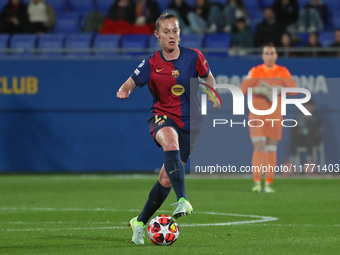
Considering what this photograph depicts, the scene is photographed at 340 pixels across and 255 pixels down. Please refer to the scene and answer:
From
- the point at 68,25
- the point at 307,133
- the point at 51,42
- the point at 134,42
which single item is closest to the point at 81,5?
the point at 68,25

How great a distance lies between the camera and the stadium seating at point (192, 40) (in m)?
16.1

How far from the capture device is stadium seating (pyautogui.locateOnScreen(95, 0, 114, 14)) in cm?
1838

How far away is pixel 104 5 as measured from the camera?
727 inches

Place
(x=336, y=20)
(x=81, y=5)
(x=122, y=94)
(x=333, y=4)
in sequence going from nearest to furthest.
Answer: (x=122, y=94) < (x=336, y=20) < (x=333, y=4) < (x=81, y=5)

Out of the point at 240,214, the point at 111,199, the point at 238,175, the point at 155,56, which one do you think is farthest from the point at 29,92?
the point at 155,56

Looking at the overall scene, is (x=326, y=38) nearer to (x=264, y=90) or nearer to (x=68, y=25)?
(x=264, y=90)

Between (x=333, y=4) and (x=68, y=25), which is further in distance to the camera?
(x=68, y=25)

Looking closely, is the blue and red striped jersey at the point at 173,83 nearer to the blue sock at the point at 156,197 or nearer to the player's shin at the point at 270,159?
the blue sock at the point at 156,197

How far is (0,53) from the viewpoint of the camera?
53.8 ft

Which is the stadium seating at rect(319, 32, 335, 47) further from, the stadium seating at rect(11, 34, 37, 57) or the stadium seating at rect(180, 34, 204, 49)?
the stadium seating at rect(11, 34, 37, 57)

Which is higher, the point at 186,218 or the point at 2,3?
the point at 2,3

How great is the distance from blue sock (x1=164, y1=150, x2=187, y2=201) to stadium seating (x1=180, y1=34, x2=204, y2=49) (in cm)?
1065

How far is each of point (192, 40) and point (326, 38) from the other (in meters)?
3.22

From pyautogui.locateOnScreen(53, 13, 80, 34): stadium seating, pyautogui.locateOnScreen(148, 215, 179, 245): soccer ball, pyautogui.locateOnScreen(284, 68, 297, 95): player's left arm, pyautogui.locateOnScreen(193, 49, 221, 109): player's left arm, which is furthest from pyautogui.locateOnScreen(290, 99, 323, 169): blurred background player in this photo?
pyautogui.locateOnScreen(148, 215, 179, 245): soccer ball
